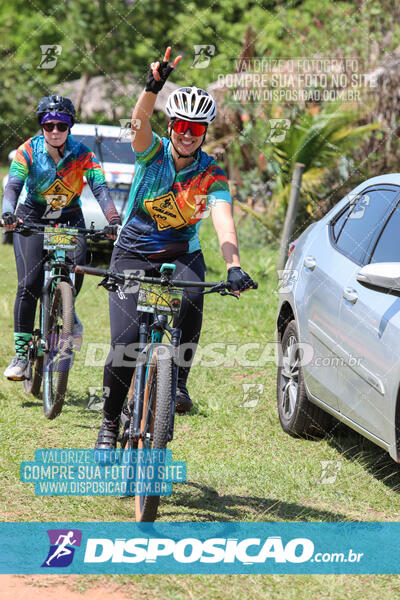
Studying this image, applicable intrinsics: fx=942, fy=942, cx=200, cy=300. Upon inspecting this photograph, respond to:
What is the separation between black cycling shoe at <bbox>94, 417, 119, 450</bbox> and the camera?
5223 mm

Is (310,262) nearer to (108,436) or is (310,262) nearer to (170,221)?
(170,221)

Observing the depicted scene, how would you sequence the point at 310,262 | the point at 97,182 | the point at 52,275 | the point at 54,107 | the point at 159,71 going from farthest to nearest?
the point at 97,182 < the point at 52,275 < the point at 54,107 < the point at 310,262 < the point at 159,71

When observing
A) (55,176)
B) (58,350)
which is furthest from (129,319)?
(55,176)

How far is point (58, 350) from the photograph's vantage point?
6.57m

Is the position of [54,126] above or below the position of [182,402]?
above

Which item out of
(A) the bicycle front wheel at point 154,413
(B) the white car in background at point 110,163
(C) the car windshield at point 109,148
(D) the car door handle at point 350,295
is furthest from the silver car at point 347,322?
(C) the car windshield at point 109,148

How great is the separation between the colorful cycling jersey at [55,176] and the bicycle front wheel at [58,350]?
0.67 m

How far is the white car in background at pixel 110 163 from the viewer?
13344 mm

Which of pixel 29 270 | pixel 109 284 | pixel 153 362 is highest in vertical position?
pixel 109 284

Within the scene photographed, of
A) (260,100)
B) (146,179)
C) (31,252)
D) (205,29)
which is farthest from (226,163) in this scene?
(146,179)

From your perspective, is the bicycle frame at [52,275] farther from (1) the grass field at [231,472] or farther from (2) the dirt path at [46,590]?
(2) the dirt path at [46,590]

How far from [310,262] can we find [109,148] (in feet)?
27.7

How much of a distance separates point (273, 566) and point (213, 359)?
4.80 meters

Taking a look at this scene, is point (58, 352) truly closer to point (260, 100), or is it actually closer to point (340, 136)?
point (340, 136)
